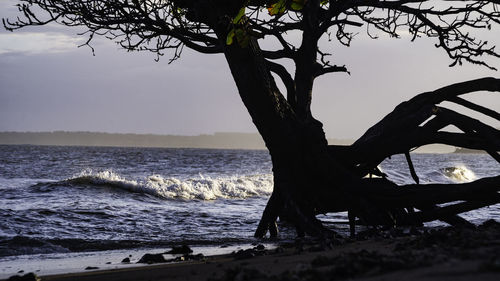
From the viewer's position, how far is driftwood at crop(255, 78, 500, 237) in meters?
8.57

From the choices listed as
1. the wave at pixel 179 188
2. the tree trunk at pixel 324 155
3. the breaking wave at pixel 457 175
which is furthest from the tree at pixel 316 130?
the breaking wave at pixel 457 175

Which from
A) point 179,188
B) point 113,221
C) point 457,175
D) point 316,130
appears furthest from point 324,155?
point 457,175

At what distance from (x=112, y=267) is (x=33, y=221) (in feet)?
19.1

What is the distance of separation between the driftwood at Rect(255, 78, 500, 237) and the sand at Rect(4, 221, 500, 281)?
1.13 meters

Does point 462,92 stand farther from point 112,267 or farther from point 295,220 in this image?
point 112,267

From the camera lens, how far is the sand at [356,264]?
150 inches

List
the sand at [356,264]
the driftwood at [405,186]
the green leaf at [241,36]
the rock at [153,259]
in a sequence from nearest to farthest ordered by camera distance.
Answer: the sand at [356,264] → the green leaf at [241,36] → the rock at [153,259] → the driftwood at [405,186]

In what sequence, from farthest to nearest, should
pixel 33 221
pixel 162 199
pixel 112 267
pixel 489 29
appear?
pixel 162 199, pixel 33 221, pixel 489 29, pixel 112 267

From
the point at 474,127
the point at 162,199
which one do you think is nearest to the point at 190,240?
the point at 474,127

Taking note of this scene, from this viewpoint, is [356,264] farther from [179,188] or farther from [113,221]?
[179,188]

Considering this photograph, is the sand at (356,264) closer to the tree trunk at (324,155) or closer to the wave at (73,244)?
the tree trunk at (324,155)

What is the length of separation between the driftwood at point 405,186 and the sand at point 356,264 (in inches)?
44.5

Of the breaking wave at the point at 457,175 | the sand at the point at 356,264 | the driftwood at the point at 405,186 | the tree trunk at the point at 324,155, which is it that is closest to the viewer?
the sand at the point at 356,264

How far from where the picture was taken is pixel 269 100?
8430 millimetres
